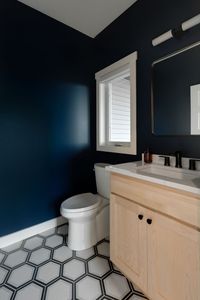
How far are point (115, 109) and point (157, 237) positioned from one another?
1566mm

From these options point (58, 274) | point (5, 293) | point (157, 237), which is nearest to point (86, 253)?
point (58, 274)

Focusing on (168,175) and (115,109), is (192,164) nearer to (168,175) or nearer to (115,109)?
(168,175)

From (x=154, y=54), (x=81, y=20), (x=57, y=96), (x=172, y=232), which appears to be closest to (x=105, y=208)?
(x=172, y=232)

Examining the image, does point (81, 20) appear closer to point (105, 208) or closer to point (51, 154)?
point (51, 154)

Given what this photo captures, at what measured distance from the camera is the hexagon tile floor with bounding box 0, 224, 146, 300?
115cm

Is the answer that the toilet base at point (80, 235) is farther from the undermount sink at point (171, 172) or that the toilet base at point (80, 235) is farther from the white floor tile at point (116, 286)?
the undermount sink at point (171, 172)

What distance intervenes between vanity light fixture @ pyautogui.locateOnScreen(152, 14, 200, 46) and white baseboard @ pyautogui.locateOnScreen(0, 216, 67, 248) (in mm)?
2110

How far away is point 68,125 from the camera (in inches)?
82.5

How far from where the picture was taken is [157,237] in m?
0.95

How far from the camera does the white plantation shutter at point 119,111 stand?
1.99m

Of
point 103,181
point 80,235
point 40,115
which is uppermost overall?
point 40,115

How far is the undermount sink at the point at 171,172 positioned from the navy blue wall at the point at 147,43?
175 mm

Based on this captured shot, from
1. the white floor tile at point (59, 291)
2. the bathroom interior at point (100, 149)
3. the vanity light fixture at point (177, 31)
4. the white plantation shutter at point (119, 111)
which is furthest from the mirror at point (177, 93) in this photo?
the white floor tile at point (59, 291)

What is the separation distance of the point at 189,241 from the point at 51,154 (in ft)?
5.18
